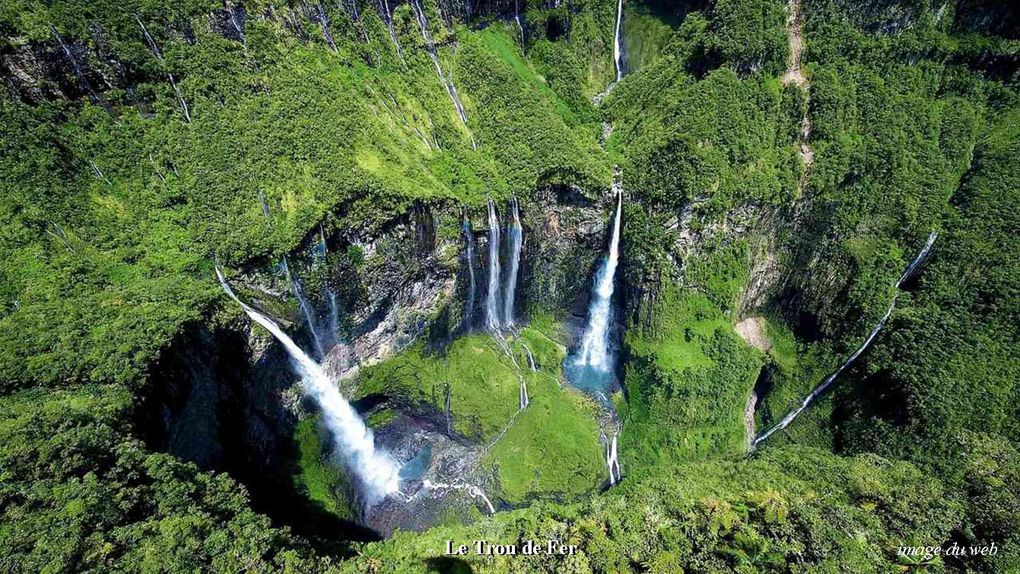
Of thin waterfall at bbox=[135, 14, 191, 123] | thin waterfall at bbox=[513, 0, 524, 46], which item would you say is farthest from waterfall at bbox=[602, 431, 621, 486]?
thin waterfall at bbox=[135, 14, 191, 123]

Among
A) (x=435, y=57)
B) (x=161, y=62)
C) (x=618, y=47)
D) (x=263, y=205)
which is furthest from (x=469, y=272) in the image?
(x=618, y=47)

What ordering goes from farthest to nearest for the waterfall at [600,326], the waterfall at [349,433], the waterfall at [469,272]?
1. the waterfall at [600,326]
2. the waterfall at [469,272]
3. the waterfall at [349,433]

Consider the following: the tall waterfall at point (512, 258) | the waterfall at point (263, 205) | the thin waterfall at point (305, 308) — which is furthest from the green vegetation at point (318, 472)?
the tall waterfall at point (512, 258)

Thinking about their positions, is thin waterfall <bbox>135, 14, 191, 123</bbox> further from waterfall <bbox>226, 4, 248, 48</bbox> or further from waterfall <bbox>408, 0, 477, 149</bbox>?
waterfall <bbox>408, 0, 477, 149</bbox>

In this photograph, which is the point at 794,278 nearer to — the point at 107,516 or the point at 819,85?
the point at 819,85

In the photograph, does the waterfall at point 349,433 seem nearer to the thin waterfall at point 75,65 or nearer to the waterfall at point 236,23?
the thin waterfall at point 75,65

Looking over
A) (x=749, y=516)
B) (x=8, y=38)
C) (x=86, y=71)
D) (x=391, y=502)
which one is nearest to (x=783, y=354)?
(x=749, y=516)

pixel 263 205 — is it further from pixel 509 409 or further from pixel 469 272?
pixel 509 409
